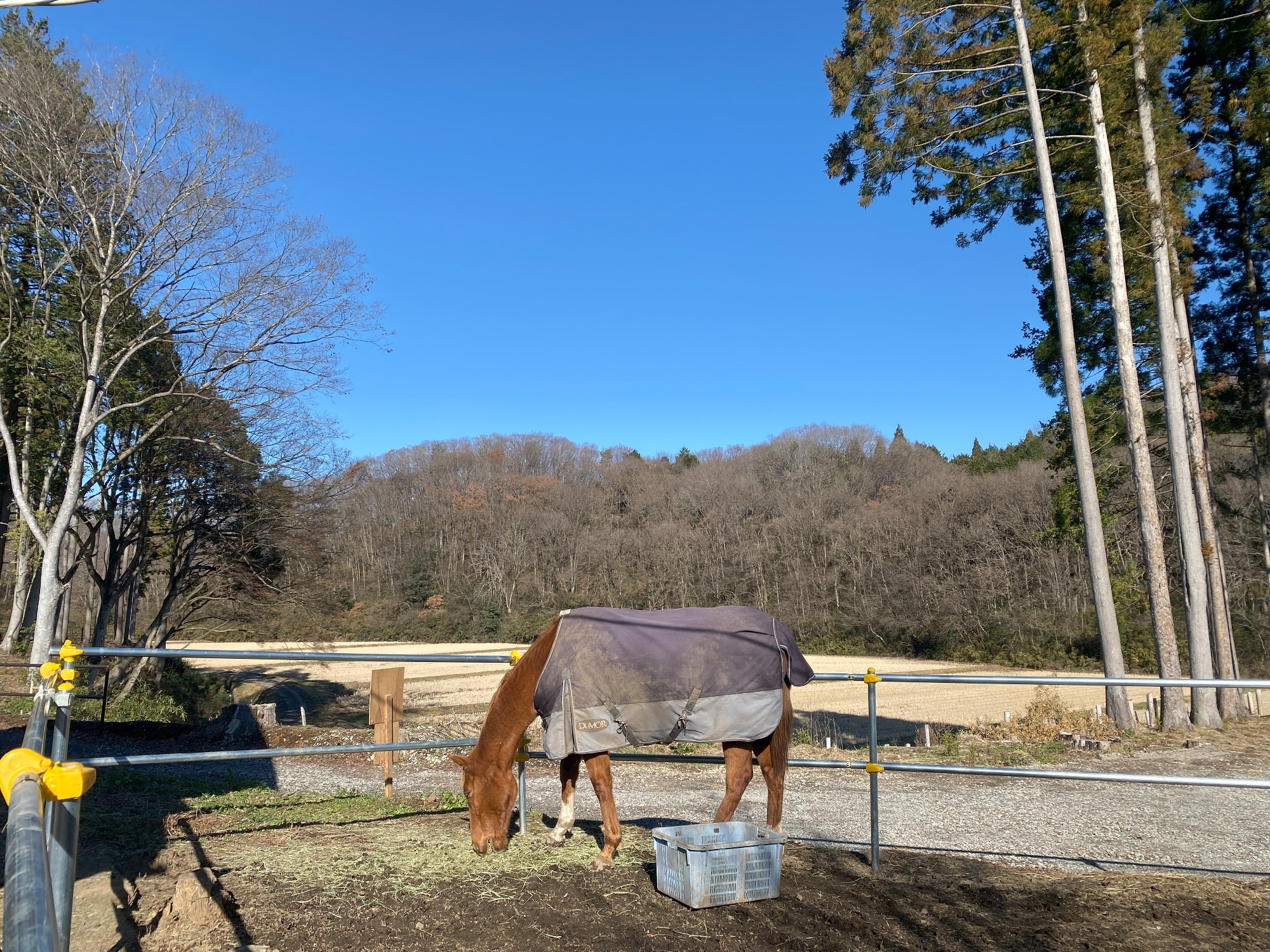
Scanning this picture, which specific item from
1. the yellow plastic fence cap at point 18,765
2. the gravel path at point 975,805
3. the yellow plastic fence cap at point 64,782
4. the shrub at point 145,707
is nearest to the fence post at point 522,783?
the gravel path at point 975,805

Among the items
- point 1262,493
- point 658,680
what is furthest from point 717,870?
point 1262,493

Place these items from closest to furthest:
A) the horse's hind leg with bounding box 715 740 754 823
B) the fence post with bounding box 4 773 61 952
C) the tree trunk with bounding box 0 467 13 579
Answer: the fence post with bounding box 4 773 61 952 → the horse's hind leg with bounding box 715 740 754 823 → the tree trunk with bounding box 0 467 13 579

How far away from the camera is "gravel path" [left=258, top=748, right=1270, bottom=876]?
18.9 feet

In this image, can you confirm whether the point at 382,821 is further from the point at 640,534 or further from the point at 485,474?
the point at 485,474

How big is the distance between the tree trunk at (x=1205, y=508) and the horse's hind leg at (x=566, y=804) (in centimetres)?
1421

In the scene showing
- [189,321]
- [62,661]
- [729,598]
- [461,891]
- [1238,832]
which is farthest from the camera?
[729,598]

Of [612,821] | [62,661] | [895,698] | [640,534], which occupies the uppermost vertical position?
[640,534]

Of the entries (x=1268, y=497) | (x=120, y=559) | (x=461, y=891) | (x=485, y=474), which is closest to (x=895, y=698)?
(x=1268, y=497)

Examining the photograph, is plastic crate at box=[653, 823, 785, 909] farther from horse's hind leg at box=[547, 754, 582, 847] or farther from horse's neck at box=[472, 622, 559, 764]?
horse's neck at box=[472, 622, 559, 764]

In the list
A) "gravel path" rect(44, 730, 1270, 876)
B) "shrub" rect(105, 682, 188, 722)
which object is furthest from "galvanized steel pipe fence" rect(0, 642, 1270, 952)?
"shrub" rect(105, 682, 188, 722)

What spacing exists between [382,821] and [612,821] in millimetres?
2082

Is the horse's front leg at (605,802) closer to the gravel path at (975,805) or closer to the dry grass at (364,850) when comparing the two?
the dry grass at (364,850)

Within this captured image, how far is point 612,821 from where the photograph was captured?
191 inches

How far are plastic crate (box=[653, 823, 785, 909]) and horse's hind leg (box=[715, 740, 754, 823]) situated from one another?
0.55 m
